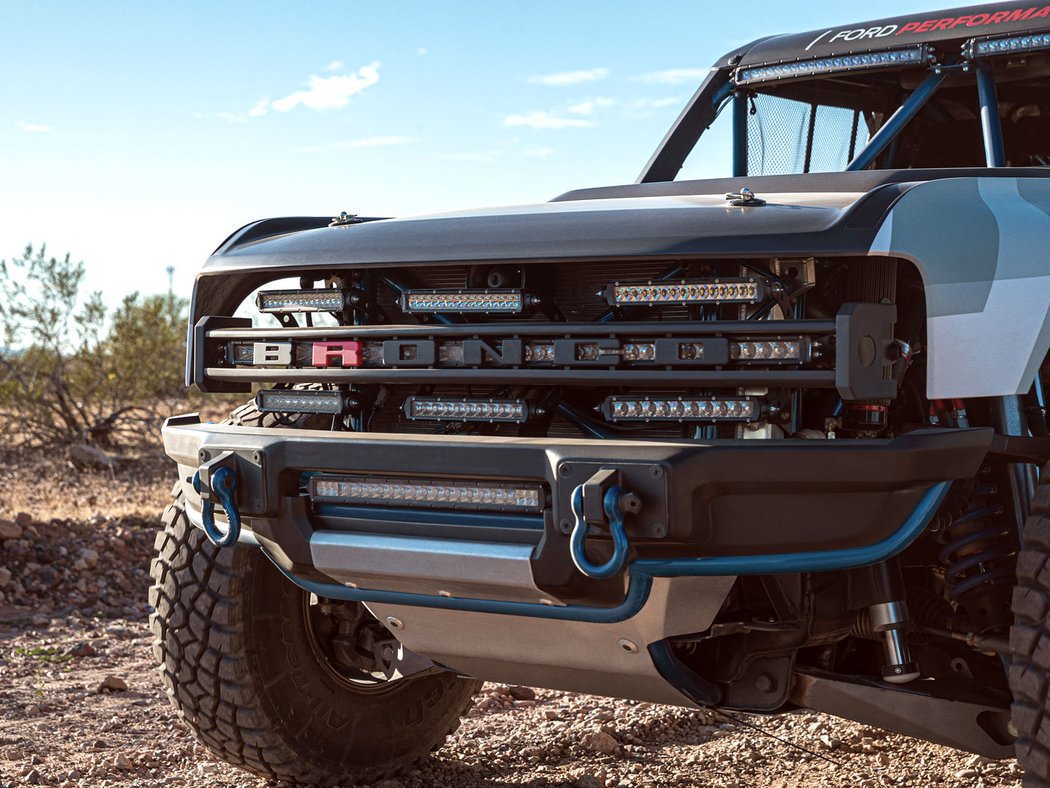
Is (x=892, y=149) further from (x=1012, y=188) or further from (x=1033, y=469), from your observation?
(x=1033, y=469)

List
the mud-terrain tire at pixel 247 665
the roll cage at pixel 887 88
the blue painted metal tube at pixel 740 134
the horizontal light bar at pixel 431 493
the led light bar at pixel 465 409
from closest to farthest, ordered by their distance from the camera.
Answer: the horizontal light bar at pixel 431 493, the led light bar at pixel 465 409, the mud-terrain tire at pixel 247 665, the roll cage at pixel 887 88, the blue painted metal tube at pixel 740 134

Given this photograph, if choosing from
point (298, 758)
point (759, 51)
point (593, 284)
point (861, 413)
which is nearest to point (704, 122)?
point (759, 51)

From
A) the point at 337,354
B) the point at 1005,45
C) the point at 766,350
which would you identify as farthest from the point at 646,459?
the point at 1005,45

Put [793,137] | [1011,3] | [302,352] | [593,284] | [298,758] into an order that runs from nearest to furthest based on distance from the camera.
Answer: [593,284] → [302,352] → [298,758] → [1011,3] → [793,137]

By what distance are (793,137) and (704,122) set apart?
0.34m

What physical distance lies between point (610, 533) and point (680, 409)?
14.2 inches

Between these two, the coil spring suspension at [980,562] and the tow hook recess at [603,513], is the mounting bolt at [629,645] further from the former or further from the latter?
the coil spring suspension at [980,562]

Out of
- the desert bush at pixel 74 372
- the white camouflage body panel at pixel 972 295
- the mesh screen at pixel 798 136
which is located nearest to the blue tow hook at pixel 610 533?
the white camouflage body panel at pixel 972 295

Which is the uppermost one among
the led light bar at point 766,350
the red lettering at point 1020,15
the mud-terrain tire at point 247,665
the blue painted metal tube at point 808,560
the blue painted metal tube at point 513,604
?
the red lettering at point 1020,15

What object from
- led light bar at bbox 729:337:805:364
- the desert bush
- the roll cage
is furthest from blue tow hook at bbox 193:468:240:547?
the desert bush

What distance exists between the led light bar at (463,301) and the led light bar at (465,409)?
219 millimetres

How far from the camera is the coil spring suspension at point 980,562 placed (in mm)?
3092

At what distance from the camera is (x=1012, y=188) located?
3.10 metres

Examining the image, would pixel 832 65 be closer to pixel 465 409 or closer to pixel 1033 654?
pixel 465 409
